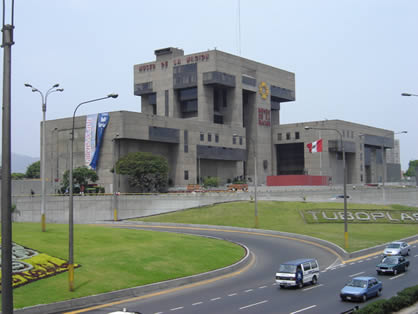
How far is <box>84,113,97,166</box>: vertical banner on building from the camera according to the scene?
119m

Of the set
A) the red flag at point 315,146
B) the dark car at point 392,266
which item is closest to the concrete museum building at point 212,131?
the red flag at point 315,146

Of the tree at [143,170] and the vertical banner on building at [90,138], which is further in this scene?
the vertical banner on building at [90,138]

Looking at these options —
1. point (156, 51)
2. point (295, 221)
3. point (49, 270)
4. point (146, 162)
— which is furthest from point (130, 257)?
point (156, 51)

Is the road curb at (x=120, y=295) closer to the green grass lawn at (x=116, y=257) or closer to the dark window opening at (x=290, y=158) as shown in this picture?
the green grass lawn at (x=116, y=257)

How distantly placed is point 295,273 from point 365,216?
45272mm

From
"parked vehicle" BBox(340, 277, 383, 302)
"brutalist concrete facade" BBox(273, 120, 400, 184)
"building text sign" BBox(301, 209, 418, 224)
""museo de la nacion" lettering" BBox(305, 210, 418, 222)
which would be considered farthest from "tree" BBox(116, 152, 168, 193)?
"parked vehicle" BBox(340, 277, 383, 302)

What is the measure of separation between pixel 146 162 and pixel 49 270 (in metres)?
79.4

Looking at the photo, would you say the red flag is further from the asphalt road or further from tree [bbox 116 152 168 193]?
the asphalt road

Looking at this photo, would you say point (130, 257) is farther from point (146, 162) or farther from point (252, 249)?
point (146, 162)

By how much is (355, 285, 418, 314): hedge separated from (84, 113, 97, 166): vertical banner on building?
334 ft

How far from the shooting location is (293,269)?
108ft

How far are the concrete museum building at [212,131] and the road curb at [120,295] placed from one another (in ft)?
251

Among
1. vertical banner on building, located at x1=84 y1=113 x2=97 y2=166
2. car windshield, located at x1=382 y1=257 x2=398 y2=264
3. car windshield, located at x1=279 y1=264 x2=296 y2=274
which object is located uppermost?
vertical banner on building, located at x1=84 y1=113 x2=97 y2=166

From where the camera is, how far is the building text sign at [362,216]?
236ft
